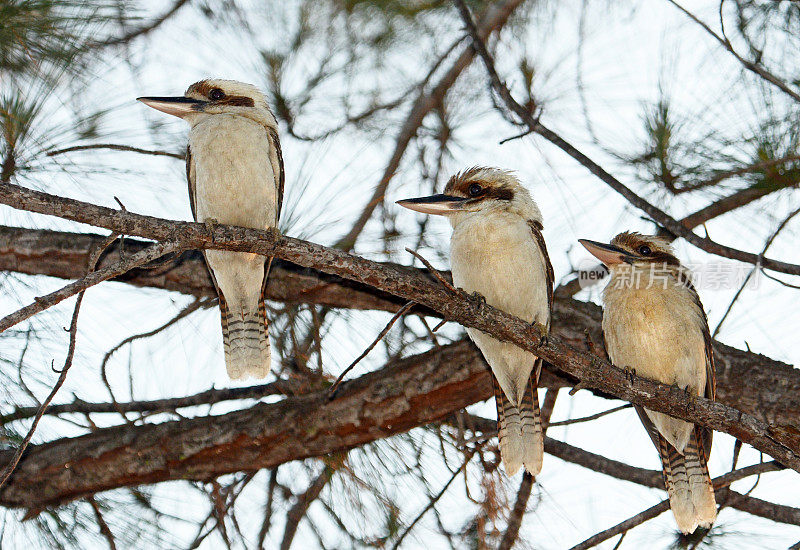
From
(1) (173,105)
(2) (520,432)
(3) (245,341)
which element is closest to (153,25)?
(1) (173,105)

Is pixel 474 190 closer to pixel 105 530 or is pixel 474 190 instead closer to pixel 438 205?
pixel 438 205

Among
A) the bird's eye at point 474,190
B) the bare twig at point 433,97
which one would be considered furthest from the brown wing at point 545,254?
the bare twig at point 433,97

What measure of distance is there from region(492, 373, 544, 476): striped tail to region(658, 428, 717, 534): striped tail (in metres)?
0.68

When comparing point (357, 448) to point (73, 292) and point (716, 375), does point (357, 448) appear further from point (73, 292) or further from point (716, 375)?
point (73, 292)

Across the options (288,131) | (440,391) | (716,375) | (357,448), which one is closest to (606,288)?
(716,375)

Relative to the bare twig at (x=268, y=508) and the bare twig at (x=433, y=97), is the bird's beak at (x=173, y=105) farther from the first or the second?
the bare twig at (x=268, y=508)

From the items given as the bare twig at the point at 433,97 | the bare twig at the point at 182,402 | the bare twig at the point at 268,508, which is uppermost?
the bare twig at the point at 433,97

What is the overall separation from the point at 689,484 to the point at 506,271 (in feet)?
4.82

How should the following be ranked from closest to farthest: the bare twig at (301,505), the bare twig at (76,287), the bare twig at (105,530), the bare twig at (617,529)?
the bare twig at (76,287)
the bare twig at (617,529)
the bare twig at (105,530)
the bare twig at (301,505)

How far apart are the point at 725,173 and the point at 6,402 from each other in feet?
12.6

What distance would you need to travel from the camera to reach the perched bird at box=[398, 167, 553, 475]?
13.8ft

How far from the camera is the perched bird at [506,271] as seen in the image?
420cm

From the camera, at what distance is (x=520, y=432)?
4418mm

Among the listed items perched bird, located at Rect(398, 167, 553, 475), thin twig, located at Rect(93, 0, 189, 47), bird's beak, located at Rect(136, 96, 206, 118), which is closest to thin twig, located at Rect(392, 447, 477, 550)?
perched bird, located at Rect(398, 167, 553, 475)
